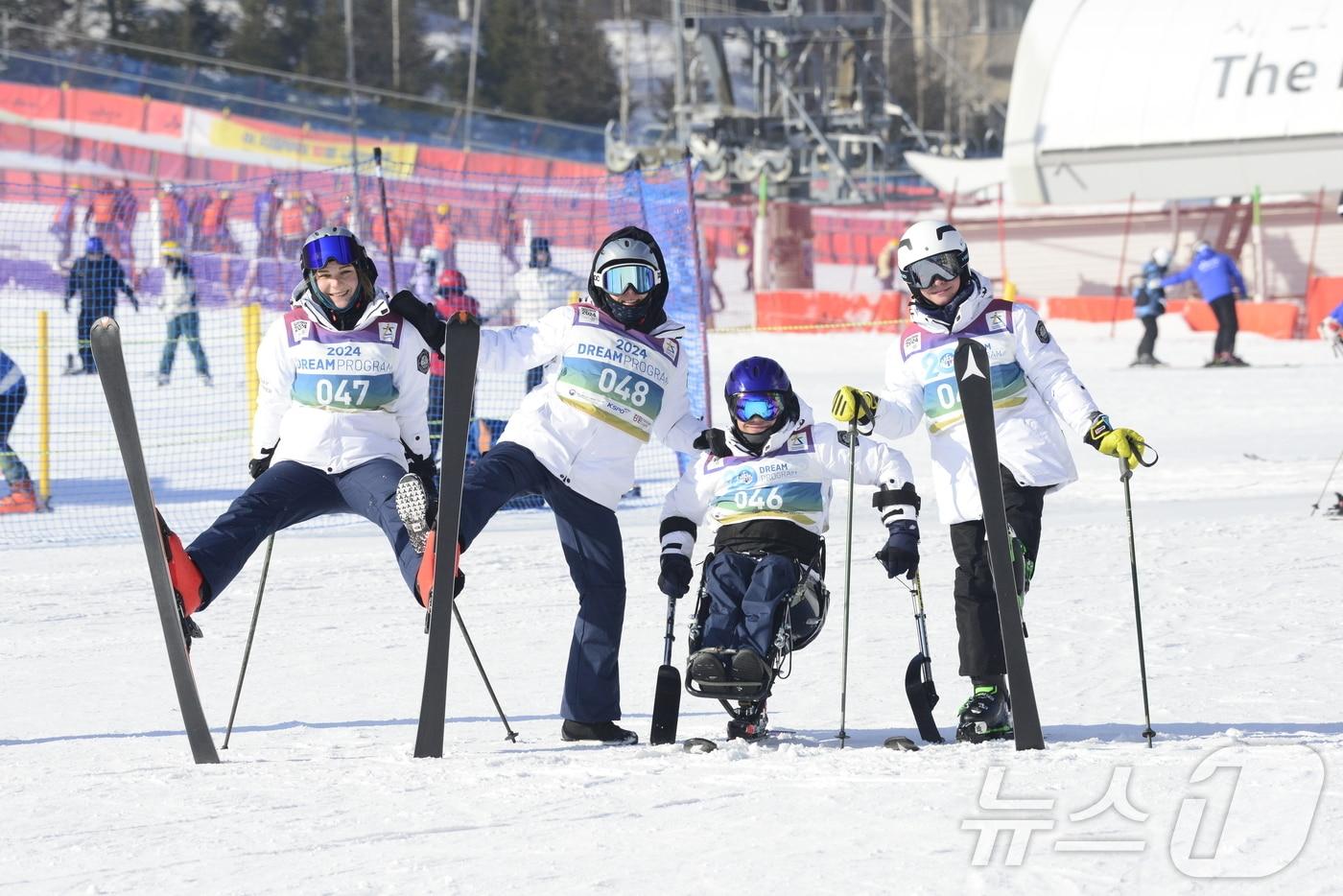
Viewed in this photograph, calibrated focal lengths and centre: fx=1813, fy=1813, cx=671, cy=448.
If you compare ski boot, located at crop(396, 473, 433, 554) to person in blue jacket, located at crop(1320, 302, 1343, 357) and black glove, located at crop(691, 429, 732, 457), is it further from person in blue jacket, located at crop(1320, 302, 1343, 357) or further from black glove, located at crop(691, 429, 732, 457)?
person in blue jacket, located at crop(1320, 302, 1343, 357)

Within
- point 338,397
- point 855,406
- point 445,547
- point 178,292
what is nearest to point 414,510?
point 445,547

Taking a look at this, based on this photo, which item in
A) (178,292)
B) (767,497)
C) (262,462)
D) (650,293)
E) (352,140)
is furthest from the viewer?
(352,140)

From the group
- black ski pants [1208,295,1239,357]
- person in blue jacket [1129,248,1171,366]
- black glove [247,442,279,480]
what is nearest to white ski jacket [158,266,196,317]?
person in blue jacket [1129,248,1171,366]

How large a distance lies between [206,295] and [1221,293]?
12359 millimetres

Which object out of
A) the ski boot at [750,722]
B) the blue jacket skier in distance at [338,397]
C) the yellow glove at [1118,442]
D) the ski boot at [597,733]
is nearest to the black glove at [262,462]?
the blue jacket skier in distance at [338,397]

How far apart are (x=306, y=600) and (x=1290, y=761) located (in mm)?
5208

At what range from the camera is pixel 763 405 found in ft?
19.2

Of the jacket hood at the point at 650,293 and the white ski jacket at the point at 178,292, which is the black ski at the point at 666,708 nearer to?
the jacket hood at the point at 650,293

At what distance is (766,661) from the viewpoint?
5480 millimetres

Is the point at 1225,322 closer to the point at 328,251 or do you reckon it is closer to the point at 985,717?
the point at 985,717

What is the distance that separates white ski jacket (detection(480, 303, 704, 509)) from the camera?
594 cm

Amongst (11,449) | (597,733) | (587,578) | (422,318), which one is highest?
(422,318)

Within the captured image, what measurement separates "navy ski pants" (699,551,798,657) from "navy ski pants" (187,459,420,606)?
94 cm

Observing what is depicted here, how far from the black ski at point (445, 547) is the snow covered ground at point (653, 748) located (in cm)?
14
